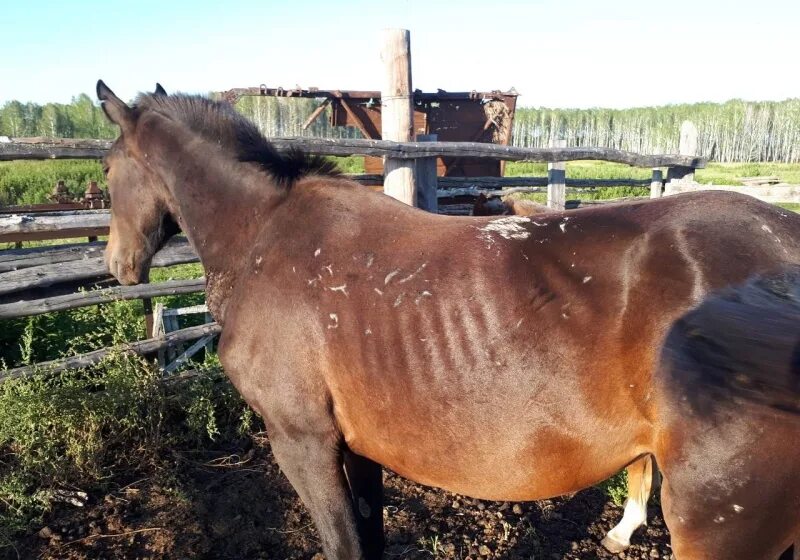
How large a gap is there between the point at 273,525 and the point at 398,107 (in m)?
3.16

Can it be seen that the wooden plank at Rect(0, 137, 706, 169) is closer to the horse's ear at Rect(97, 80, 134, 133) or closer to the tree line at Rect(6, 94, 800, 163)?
the horse's ear at Rect(97, 80, 134, 133)

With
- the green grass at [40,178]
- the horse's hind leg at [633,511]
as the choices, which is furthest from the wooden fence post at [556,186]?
the green grass at [40,178]

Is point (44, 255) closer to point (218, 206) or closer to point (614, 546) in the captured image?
point (218, 206)

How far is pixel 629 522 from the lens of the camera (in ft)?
10.1

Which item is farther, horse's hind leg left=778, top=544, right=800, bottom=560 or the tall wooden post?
the tall wooden post

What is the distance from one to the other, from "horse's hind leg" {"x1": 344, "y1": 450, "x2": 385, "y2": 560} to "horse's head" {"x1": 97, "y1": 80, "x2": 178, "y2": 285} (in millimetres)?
1545

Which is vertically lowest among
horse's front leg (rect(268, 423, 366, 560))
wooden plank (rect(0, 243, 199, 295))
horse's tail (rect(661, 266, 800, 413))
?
horse's front leg (rect(268, 423, 366, 560))

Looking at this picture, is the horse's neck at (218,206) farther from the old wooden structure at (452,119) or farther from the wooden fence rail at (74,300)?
the old wooden structure at (452,119)

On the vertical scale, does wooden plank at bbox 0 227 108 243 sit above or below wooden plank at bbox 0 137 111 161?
below

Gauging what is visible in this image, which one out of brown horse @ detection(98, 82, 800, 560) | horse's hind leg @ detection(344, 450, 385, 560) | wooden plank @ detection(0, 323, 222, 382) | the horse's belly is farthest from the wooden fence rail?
the horse's belly

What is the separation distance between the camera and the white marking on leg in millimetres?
3055

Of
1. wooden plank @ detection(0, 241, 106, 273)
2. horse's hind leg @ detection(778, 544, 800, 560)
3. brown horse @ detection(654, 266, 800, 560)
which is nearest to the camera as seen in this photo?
brown horse @ detection(654, 266, 800, 560)

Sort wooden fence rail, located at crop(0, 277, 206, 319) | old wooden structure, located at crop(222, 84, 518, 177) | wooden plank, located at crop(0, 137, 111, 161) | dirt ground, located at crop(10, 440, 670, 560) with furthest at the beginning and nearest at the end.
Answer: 1. old wooden structure, located at crop(222, 84, 518, 177)
2. wooden fence rail, located at crop(0, 277, 206, 319)
3. wooden plank, located at crop(0, 137, 111, 161)
4. dirt ground, located at crop(10, 440, 670, 560)

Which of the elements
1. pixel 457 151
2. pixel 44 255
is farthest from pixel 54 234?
pixel 457 151
